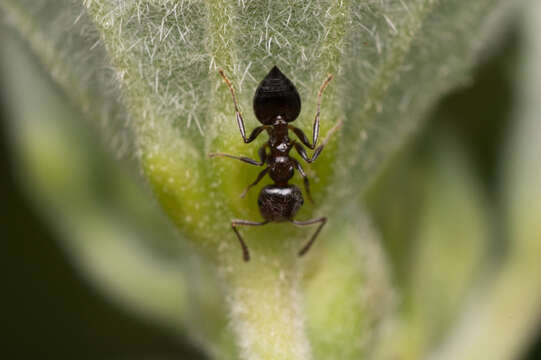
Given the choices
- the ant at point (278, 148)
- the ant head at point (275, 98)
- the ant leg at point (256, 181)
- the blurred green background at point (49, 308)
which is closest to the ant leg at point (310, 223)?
the ant at point (278, 148)

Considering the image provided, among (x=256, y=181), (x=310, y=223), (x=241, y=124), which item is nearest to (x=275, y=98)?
(x=241, y=124)

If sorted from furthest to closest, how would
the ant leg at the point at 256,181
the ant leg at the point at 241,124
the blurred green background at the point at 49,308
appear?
the blurred green background at the point at 49,308
the ant leg at the point at 256,181
the ant leg at the point at 241,124

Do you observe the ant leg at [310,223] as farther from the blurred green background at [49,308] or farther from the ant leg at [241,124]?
the blurred green background at [49,308]

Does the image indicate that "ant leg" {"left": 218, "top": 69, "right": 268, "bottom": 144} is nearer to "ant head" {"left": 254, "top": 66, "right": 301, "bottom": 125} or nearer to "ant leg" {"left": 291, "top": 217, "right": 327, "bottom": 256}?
"ant head" {"left": 254, "top": 66, "right": 301, "bottom": 125}

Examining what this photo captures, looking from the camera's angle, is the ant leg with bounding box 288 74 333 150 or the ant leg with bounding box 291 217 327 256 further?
the ant leg with bounding box 291 217 327 256

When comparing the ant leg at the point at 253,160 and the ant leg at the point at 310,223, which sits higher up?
the ant leg at the point at 253,160

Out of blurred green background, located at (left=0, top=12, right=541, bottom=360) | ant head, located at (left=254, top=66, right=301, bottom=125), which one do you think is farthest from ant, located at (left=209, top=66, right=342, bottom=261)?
blurred green background, located at (left=0, top=12, right=541, bottom=360)

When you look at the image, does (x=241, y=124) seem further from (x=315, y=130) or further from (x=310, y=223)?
(x=310, y=223)

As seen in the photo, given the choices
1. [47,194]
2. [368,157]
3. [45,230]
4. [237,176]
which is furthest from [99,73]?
[45,230]
